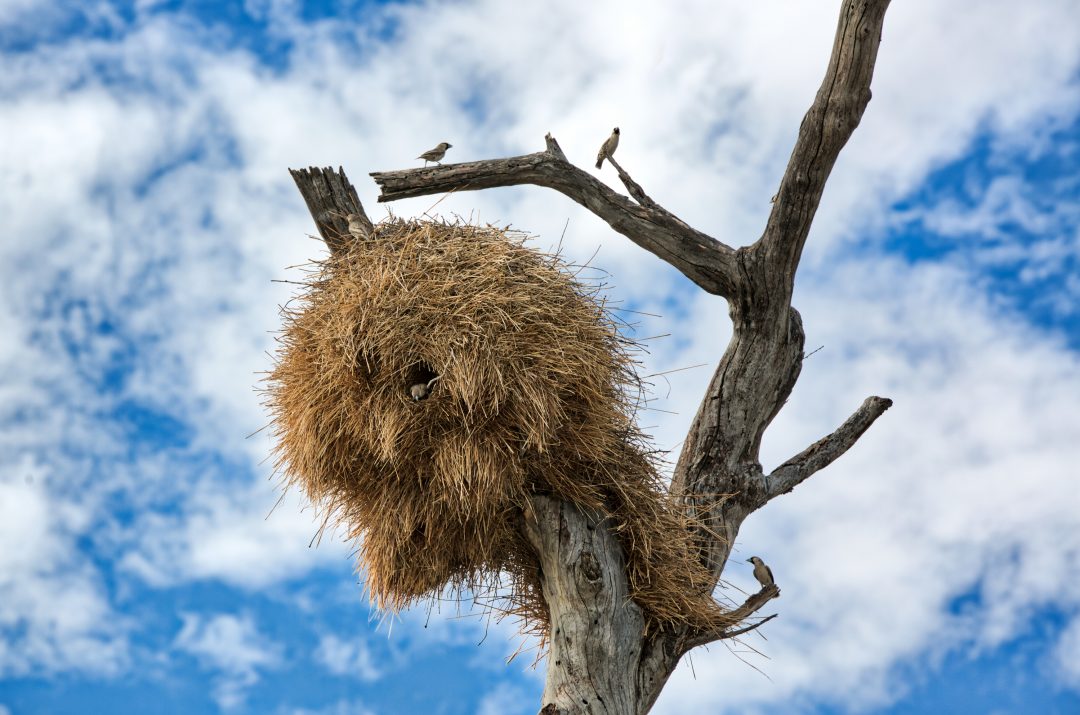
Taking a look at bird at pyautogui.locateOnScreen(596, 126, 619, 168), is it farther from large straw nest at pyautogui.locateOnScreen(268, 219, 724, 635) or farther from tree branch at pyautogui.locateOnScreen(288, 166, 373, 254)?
tree branch at pyautogui.locateOnScreen(288, 166, 373, 254)

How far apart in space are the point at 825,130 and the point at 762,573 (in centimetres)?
185

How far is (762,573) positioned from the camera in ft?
14.0

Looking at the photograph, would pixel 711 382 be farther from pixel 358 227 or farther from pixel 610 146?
pixel 358 227

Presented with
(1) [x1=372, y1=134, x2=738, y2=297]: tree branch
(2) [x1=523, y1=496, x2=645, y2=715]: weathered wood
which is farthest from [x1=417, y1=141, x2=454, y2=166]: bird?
(2) [x1=523, y1=496, x2=645, y2=715]: weathered wood

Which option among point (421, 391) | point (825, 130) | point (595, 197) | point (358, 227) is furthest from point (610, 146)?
point (421, 391)

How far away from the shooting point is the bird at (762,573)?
4.21 metres

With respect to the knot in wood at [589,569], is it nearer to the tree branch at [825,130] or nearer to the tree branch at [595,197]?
the tree branch at [595,197]

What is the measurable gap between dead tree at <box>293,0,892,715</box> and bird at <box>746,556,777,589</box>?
0.08 m

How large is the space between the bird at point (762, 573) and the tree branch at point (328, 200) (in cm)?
213

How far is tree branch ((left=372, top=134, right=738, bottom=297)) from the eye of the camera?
4.11 m

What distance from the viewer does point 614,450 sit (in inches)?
157

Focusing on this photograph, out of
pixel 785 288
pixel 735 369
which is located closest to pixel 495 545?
pixel 735 369

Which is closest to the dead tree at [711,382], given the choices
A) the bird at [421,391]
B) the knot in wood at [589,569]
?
the knot in wood at [589,569]

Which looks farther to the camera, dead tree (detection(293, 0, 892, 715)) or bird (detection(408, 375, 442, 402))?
dead tree (detection(293, 0, 892, 715))
